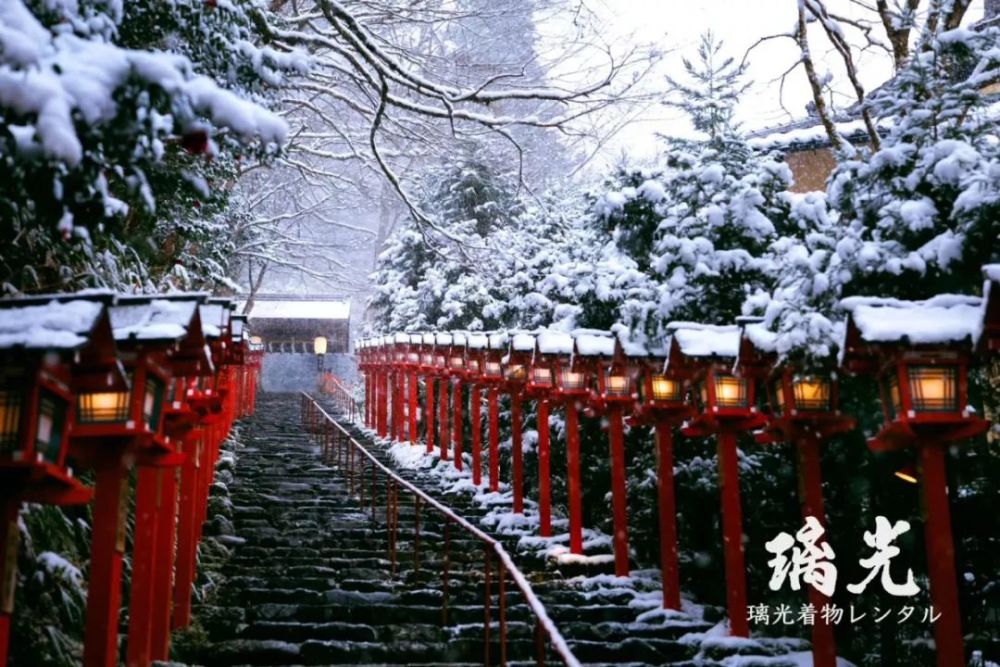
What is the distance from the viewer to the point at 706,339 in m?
9.43

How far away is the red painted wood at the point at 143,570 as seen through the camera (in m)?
7.14

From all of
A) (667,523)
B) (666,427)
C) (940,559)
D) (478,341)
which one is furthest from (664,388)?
(478,341)

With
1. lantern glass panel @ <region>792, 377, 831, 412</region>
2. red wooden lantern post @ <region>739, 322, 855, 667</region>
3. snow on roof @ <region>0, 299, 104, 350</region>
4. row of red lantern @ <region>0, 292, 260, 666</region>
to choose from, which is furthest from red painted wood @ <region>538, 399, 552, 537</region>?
snow on roof @ <region>0, 299, 104, 350</region>

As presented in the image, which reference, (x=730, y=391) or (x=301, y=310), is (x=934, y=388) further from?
(x=301, y=310)

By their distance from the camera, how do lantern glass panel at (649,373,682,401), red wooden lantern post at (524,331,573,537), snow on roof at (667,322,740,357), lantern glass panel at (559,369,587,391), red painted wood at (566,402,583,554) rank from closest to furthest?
snow on roof at (667,322,740,357), lantern glass panel at (649,373,682,401), red painted wood at (566,402,583,554), lantern glass panel at (559,369,587,391), red wooden lantern post at (524,331,573,537)

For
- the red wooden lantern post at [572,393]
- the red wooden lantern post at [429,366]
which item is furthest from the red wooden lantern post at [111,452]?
the red wooden lantern post at [429,366]

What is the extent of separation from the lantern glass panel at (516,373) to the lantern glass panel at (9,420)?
10.7 metres

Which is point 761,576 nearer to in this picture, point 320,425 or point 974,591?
point 974,591

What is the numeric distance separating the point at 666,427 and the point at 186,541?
588 cm

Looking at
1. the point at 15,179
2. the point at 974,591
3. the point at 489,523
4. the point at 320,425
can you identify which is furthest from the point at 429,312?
the point at 15,179

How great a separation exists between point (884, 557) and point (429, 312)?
20347 mm

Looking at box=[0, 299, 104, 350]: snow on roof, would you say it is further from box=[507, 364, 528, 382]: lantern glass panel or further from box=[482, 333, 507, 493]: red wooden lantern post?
box=[482, 333, 507, 493]: red wooden lantern post

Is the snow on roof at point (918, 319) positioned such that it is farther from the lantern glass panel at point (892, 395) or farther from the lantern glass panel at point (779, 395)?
the lantern glass panel at point (779, 395)

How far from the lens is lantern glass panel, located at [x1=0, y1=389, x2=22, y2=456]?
15.5 feet
